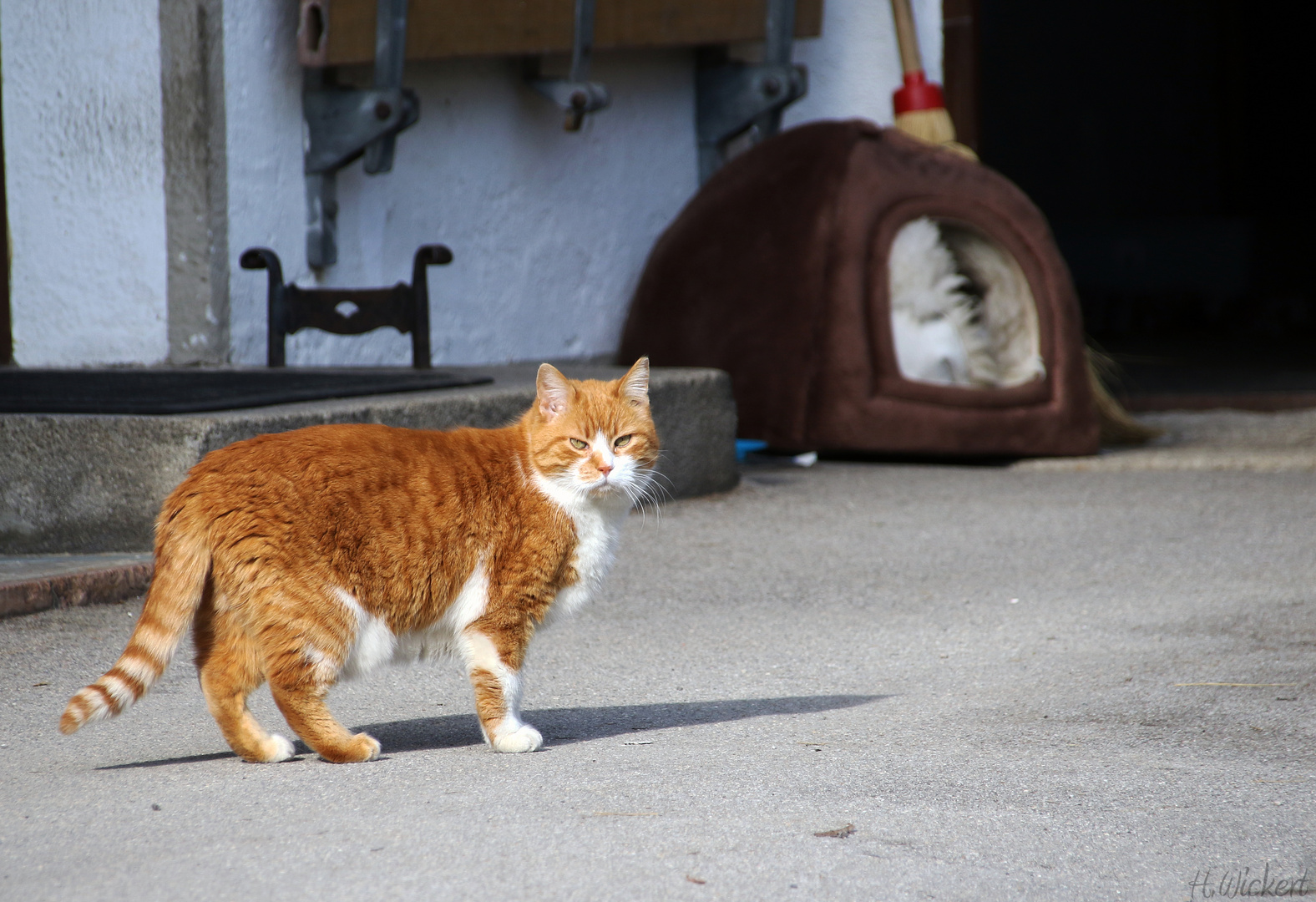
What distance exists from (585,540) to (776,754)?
0.54 meters

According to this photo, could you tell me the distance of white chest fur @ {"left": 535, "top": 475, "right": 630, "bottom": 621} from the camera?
2.66 meters

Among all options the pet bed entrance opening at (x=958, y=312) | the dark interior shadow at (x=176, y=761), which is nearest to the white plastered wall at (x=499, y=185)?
the pet bed entrance opening at (x=958, y=312)

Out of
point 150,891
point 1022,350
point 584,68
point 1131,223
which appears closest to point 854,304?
point 1022,350

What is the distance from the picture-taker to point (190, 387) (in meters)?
4.29

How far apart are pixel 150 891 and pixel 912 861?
1.05 meters

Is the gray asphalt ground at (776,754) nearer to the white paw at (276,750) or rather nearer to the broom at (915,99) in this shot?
the white paw at (276,750)

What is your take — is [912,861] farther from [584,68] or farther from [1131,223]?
[1131,223]

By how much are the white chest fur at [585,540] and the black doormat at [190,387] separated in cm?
162

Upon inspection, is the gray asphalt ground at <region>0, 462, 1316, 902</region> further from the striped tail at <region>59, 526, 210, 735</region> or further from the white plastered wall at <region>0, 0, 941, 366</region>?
the white plastered wall at <region>0, 0, 941, 366</region>

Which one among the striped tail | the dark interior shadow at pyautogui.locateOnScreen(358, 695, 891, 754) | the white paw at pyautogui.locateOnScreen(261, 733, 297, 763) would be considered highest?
the striped tail

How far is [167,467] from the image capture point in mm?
3713

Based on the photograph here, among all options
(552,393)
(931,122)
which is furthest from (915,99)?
(552,393)

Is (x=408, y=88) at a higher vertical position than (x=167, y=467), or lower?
higher

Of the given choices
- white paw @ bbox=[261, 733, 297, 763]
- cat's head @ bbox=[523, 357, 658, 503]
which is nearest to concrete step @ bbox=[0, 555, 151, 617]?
white paw @ bbox=[261, 733, 297, 763]
